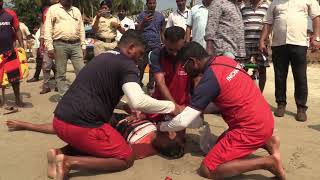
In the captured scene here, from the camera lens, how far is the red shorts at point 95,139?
3793 mm

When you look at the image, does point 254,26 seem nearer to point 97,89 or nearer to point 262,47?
point 262,47

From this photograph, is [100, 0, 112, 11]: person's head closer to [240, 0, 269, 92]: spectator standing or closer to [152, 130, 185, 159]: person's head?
[240, 0, 269, 92]: spectator standing

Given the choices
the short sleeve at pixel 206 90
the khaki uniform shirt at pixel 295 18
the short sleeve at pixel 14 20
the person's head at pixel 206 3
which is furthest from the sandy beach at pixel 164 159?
the person's head at pixel 206 3

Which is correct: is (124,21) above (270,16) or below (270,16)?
below

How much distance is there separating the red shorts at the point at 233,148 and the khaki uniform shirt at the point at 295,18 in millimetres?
2424

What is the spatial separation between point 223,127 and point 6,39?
143 inches

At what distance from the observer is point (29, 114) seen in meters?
6.37

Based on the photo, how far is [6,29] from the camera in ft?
22.1

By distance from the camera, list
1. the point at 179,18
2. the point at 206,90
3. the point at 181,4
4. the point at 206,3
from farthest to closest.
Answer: the point at 179,18, the point at 181,4, the point at 206,3, the point at 206,90

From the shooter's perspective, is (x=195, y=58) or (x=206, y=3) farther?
(x=206, y=3)

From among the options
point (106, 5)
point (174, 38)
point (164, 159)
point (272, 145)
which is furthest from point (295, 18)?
point (106, 5)

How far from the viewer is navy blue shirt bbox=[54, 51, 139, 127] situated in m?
3.79

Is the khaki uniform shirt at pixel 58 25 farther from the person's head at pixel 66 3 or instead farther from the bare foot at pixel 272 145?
the bare foot at pixel 272 145

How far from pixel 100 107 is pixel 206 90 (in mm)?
941
